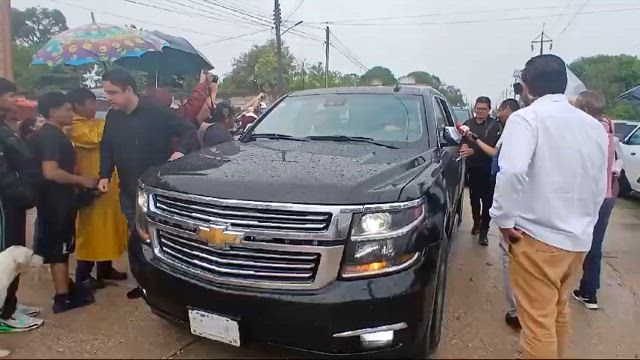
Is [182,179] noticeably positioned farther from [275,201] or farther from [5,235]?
[5,235]

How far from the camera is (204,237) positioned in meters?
2.59

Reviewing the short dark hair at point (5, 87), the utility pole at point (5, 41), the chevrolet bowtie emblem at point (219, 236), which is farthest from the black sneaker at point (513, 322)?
the utility pole at point (5, 41)

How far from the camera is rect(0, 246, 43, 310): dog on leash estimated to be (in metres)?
3.34

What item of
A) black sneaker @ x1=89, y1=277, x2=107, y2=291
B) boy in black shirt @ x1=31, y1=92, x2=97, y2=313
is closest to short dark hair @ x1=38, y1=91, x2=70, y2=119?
boy in black shirt @ x1=31, y1=92, x2=97, y2=313

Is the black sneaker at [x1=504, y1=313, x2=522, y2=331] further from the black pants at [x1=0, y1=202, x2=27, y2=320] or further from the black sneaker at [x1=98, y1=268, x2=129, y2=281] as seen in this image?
the black pants at [x1=0, y1=202, x2=27, y2=320]

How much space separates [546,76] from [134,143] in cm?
296

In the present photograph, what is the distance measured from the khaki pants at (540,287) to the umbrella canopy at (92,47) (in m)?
5.19

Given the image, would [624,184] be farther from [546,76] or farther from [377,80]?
[546,76]

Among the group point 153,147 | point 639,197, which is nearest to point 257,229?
point 153,147

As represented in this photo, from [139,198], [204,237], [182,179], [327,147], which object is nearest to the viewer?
[204,237]

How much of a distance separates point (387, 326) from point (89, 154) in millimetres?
3025

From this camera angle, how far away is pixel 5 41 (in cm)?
630

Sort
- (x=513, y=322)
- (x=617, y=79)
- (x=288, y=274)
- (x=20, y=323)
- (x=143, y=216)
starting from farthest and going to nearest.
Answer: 1. (x=617, y=79)
2. (x=513, y=322)
3. (x=20, y=323)
4. (x=143, y=216)
5. (x=288, y=274)

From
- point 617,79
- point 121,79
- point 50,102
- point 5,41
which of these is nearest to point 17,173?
point 50,102
